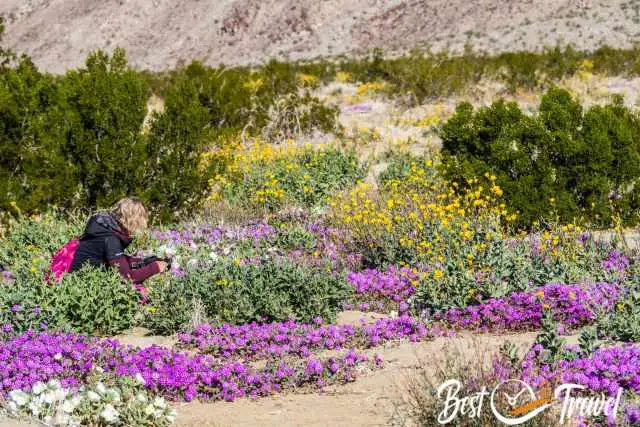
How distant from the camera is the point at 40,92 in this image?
11211 millimetres

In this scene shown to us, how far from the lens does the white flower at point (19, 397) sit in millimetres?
4590

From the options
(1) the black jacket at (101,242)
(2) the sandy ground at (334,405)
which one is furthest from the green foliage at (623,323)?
(1) the black jacket at (101,242)

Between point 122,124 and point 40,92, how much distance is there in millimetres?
1861

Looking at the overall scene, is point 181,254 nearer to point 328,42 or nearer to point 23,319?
point 23,319

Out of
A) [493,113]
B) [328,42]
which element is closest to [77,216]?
[493,113]

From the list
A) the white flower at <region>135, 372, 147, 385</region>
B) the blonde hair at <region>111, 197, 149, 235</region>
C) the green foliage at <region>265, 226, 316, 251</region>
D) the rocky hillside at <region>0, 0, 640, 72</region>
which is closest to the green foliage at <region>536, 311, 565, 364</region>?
the white flower at <region>135, 372, 147, 385</region>

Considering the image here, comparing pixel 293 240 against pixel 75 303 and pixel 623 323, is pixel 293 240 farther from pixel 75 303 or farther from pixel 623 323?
pixel 623 323

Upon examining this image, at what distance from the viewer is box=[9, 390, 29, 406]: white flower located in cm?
459

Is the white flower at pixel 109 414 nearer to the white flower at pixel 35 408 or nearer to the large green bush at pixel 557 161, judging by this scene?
the white flower at pixel 35 408

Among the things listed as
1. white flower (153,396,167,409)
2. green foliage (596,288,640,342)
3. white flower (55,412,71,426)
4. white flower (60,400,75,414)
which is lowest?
green foliage (596,288,640,342)

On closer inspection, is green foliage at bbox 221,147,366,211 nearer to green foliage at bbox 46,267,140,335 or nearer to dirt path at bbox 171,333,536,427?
green foliage at bbox 46,267,140,335

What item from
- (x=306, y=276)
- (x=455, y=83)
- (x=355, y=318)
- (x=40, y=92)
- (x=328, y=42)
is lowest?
(x=328, y=42)

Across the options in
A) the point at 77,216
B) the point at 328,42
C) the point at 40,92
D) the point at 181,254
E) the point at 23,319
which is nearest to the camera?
the point at 23,319

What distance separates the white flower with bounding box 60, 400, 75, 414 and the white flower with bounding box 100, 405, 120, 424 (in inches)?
7.1
